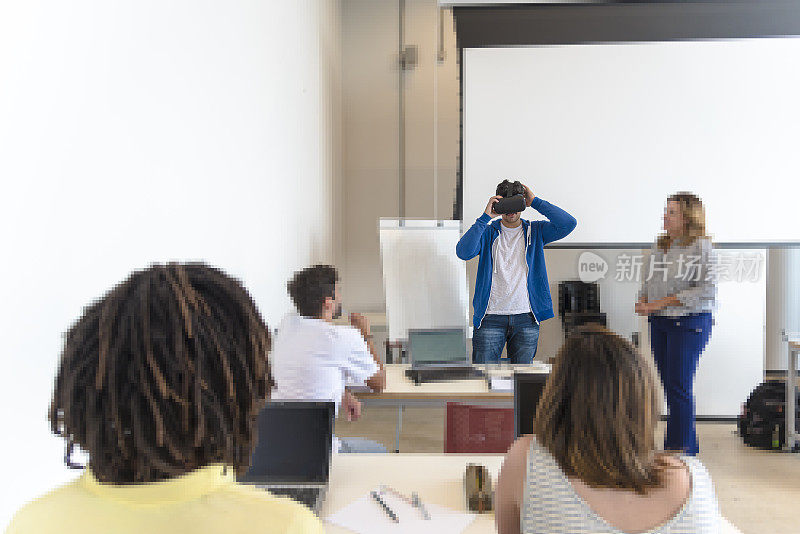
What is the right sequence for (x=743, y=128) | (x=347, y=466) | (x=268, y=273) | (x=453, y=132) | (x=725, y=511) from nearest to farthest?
(x=347, y=466) < (x=725, y=511) < (x=268, y=273) < (x=743, y=128) < (x=453, y=132)

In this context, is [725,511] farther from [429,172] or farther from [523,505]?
[429,172]

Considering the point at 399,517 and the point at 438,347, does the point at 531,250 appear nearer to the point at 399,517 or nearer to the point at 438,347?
the point at 438,347

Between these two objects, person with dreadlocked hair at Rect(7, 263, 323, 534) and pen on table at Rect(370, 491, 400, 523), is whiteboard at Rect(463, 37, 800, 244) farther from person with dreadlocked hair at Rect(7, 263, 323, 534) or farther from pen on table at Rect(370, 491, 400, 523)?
person with dreadlocked hair at Rect(7, 263, 323, 534)

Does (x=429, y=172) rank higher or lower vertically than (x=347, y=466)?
higher

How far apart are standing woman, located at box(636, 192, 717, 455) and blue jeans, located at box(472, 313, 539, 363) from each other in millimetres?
654

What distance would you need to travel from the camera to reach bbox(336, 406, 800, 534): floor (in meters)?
2.88

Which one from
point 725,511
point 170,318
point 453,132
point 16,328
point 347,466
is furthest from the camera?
point 453,132

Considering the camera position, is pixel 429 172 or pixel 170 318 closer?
pixel 170 318

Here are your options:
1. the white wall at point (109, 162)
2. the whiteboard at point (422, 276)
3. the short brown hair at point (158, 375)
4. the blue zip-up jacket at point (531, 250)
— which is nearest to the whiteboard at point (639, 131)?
the whiteboard at point (422, 276)

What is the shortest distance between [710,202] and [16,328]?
4404 mm

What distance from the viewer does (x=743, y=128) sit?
4.31m

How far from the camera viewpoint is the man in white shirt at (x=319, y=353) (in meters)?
2.13

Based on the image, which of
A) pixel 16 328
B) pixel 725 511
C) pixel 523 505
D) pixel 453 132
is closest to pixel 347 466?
pixel 523 505

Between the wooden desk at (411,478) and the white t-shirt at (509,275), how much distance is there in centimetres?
183
